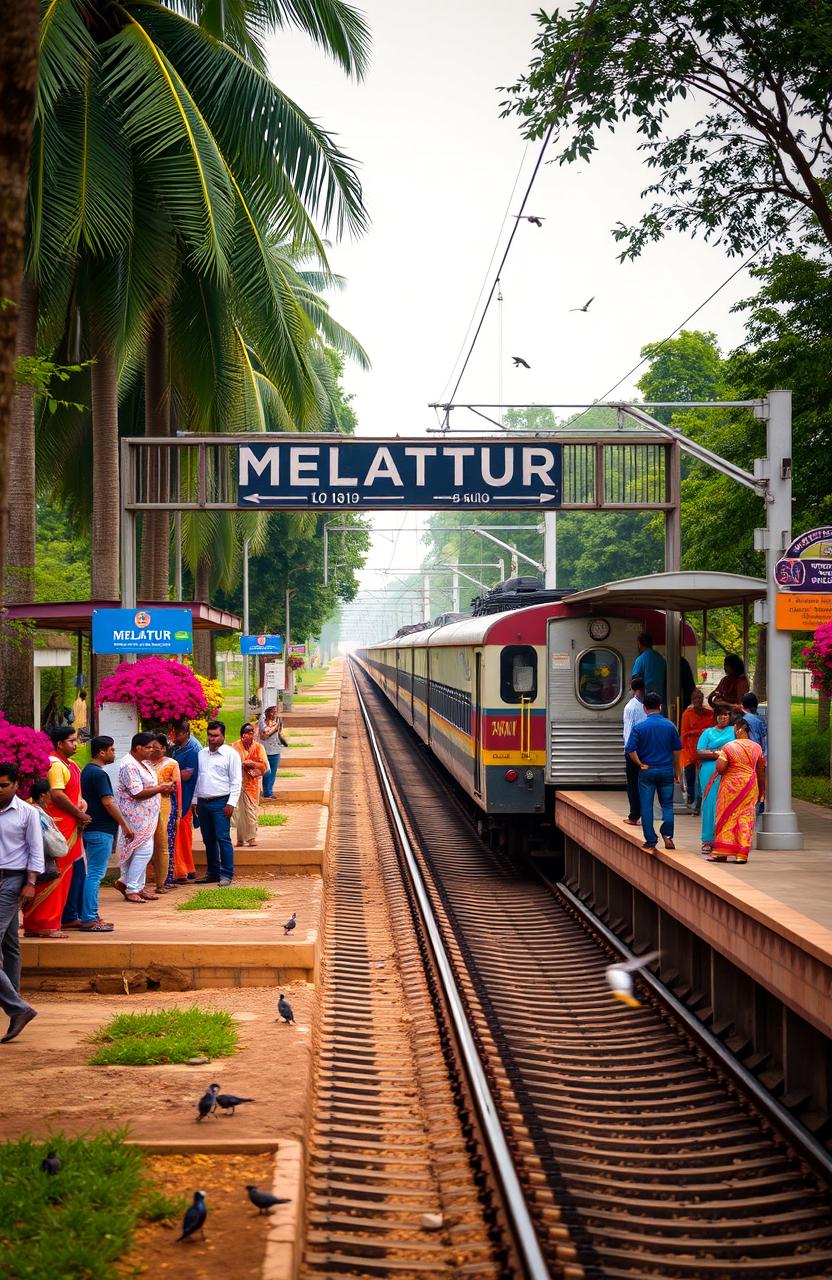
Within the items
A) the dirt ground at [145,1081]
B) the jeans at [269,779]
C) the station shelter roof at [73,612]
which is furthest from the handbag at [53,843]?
the jeans at [269,779]

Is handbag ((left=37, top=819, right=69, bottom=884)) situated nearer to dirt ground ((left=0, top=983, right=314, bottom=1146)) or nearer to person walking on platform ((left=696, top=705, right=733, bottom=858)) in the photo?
dirt ground ((left=0, top=983, right=314, bottom=1146))

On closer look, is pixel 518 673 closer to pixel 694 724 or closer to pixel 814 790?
pixel 694 724

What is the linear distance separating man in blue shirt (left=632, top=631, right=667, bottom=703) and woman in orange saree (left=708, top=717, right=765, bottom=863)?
156 inches

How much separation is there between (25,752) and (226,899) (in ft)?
10.2

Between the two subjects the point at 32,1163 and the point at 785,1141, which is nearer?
the point at 32,1163

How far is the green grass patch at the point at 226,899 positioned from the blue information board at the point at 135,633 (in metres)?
2.72

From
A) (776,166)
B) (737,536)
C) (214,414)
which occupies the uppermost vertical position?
(776,166)

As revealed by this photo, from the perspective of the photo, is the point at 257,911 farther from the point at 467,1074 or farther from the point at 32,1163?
the point at 32,1163

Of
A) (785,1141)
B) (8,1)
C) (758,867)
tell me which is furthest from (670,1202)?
(8,1)

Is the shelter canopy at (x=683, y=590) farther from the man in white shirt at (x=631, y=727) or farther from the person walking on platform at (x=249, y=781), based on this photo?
the person walking on platform at (x=249, y=781)

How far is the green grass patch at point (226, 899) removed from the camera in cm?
1285

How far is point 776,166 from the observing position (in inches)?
753

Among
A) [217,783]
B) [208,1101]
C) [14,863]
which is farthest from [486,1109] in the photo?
[217,783]

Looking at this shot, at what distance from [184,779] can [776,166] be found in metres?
12.1
